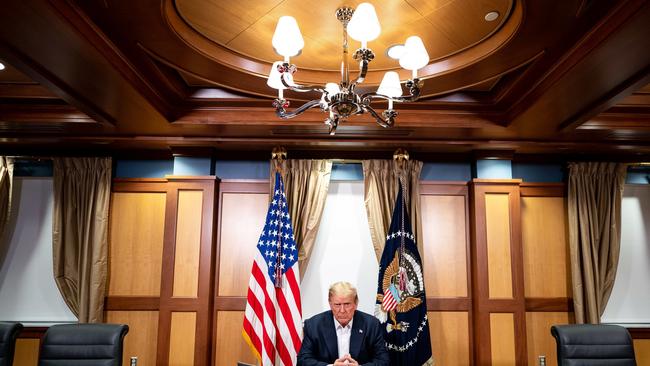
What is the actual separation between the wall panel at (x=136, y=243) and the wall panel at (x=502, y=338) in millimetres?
3376

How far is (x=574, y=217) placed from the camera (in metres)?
5.18

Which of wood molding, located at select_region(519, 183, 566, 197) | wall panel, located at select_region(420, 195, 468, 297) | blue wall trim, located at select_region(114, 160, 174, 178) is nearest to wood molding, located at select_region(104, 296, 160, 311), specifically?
blue wall trim, located at select_region(114, 160, 174, 178)

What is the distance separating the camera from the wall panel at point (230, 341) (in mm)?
4961

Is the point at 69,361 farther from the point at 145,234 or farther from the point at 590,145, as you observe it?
the point at 590,145

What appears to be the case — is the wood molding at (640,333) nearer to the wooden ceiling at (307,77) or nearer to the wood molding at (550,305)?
the wood molding at (550,305)

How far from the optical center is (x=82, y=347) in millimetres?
3471

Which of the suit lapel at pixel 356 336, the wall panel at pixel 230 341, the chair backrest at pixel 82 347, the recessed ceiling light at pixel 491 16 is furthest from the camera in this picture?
the wall panel at pixel 230 341

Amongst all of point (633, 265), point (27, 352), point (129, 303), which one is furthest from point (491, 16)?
point (27, 352)

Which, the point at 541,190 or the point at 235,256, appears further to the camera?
the point at 541,190

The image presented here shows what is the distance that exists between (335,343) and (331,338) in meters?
0.04

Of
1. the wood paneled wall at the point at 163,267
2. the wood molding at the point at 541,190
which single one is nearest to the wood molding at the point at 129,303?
the wood paneled wall at the point at 163,267

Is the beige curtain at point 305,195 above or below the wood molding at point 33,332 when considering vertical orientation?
above

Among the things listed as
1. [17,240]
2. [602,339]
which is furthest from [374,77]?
[17,240]

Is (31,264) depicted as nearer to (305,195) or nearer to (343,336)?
(305,195)
